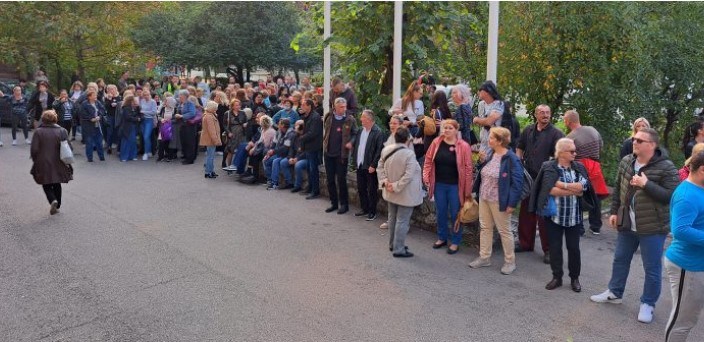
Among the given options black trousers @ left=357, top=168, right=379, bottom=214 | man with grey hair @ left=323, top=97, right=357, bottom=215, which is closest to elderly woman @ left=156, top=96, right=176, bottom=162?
man with grey hair @ left=323, top=97, right=357, bottom=215

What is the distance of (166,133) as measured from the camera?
14.8 meters

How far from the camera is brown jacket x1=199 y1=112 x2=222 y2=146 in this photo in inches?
508

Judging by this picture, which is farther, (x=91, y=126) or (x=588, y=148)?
(x=91, y=126)

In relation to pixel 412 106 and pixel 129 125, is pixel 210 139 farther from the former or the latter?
pixel 412 106

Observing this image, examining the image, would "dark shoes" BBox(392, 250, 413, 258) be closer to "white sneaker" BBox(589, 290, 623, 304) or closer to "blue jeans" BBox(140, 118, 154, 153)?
"white sneaker" BBox(589, 290, 623, 304)

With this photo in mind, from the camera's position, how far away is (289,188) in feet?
38.2

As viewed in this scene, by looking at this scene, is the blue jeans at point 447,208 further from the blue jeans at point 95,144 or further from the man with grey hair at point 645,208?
the blue jeans at point 95,144

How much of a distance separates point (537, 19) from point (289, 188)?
5.28 meters

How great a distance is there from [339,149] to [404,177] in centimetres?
263

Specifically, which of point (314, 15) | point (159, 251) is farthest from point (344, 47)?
point (159, 251)

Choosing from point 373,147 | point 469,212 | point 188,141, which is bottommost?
point 469,212

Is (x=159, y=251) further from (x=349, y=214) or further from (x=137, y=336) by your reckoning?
(x=349, y=214)

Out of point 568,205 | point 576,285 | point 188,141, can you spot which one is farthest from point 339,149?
point 188,141

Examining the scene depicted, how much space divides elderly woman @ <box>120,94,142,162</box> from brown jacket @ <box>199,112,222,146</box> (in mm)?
2744
